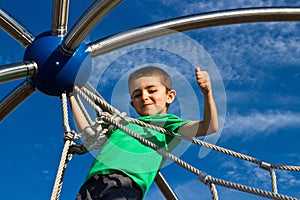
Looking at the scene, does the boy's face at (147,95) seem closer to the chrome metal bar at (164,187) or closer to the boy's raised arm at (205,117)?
the boy's raised arm at (205,117)

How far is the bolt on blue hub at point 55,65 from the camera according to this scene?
2.89 meters

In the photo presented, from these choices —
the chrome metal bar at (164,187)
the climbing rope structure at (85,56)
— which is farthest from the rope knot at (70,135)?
the chrome metal bar at (164,187)

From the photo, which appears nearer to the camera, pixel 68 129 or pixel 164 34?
pixel 68 129

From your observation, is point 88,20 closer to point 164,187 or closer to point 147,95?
point 147,95

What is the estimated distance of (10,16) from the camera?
10.2 ft

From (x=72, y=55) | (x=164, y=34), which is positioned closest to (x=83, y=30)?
(x=72, y=55)

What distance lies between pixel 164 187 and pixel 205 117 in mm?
828

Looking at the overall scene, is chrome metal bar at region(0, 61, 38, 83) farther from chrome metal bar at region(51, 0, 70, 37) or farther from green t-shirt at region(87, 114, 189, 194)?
green t-shirt at region(87, 114, 189, 194)

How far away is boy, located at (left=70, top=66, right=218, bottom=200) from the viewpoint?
264cm

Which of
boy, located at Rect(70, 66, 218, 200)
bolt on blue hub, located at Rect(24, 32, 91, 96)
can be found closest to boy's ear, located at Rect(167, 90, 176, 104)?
boy, located at Rect(70, 66, 218, 200)

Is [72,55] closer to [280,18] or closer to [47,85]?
[47,85]

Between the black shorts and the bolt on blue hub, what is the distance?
0.53 meters

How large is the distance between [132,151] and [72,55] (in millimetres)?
563

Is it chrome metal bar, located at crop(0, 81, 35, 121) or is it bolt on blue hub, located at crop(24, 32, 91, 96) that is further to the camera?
chrome metal bar, located at crop(0, 81, 35, 121)
